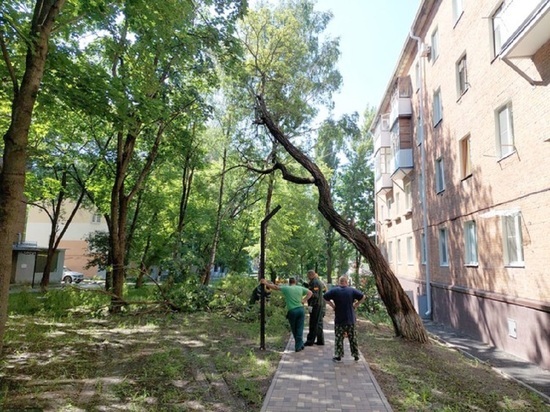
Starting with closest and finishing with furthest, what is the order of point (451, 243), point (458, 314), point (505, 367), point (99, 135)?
point (505, 367) → point (458, 314) → point (451, 243) → point (99, 135)

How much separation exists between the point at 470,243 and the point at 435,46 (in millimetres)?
8963

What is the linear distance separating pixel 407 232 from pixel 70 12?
1799 centimetres

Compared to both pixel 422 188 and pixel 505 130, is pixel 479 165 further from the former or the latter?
pixel 422 188

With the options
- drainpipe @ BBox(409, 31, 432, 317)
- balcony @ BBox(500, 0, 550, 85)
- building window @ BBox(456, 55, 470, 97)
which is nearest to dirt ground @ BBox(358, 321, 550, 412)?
balcony @ BBox(500, 0, 550, 85)

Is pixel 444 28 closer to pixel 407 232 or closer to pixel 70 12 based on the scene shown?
pixel 407 232

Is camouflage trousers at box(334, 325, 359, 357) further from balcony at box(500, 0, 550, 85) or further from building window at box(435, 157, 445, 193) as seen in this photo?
building window at box(435, 157, 445, 193)

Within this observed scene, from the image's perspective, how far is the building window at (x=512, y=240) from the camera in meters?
9.32

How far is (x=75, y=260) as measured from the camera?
165ft

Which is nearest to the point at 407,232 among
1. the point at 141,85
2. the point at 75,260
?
the point at 141,85

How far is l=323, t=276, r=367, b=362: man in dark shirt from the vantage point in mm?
7430

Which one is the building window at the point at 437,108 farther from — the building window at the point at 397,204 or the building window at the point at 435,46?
the building window at the point at 397,204

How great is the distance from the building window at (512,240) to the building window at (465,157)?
10.2ft

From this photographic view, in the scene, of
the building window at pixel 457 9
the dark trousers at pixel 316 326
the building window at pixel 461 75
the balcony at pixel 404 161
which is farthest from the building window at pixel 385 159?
the dark trousers at pixel 316 326

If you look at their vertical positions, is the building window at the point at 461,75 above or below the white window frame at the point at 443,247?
above
